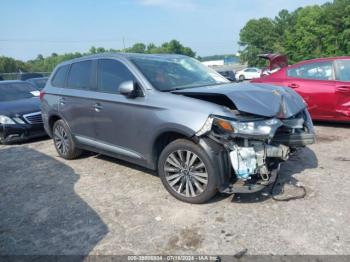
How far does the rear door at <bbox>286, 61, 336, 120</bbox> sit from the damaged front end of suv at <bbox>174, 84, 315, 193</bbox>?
328cm

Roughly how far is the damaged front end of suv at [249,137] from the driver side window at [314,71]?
356 cm

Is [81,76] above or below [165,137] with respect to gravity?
above

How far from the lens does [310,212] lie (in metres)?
3.59

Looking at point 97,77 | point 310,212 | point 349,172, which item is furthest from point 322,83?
point 97,77

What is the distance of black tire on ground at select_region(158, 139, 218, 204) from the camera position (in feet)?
12.1

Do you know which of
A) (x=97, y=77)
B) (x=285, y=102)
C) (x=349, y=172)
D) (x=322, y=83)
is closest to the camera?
(x=285, y=102)

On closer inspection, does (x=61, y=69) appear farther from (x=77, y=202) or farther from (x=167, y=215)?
(x=167, y=215)

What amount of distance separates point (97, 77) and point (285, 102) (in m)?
2.71

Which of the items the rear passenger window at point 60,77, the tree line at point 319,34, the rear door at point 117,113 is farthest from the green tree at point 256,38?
the rear door at point 117,113

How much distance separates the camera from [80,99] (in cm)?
520

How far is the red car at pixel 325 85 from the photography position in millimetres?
6742

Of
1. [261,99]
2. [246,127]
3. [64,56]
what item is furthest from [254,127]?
[64,56]

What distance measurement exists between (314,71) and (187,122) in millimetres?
4650

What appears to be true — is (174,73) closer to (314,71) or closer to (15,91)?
(314,71)
